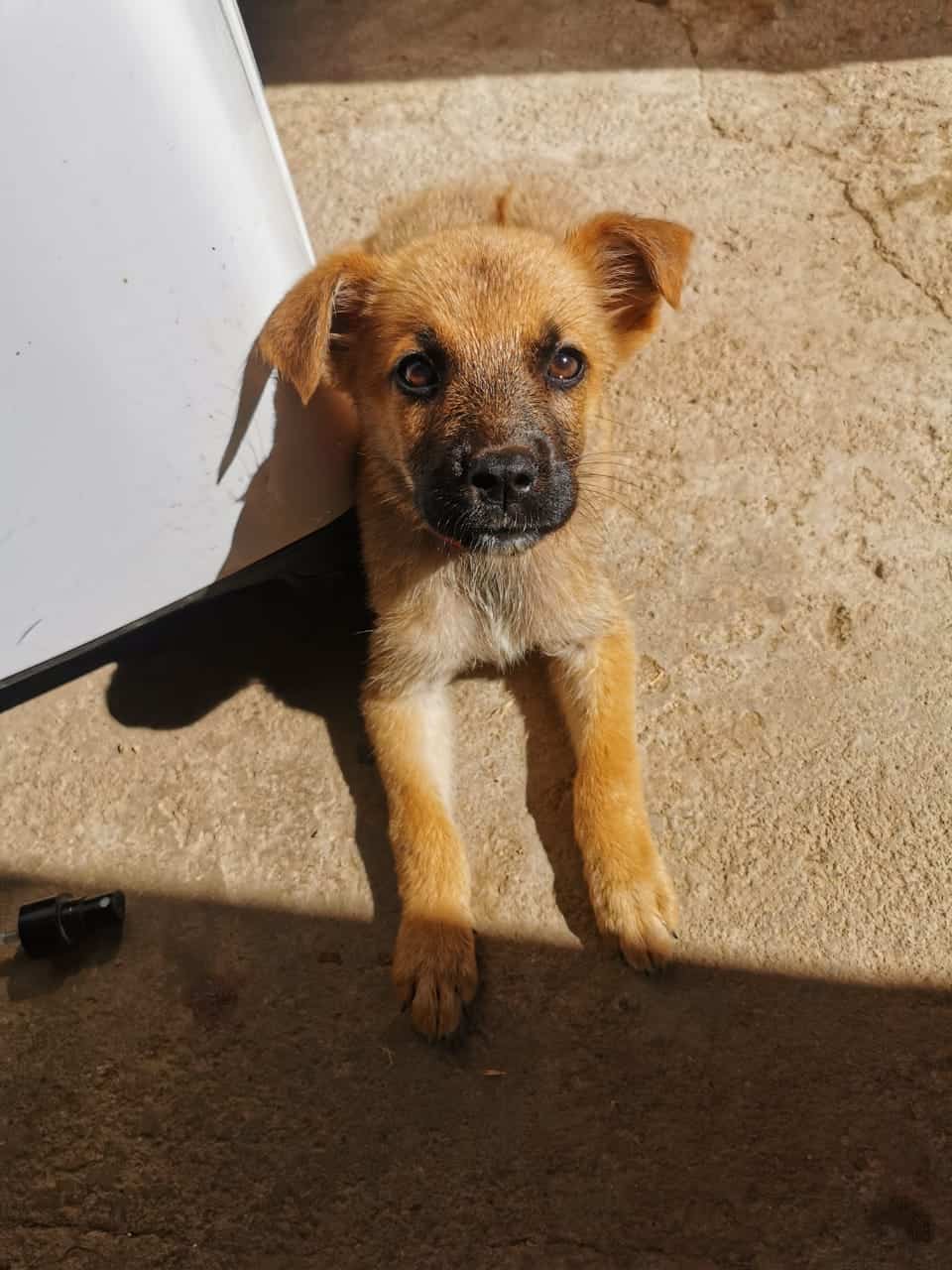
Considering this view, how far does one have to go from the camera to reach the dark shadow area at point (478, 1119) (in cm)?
211

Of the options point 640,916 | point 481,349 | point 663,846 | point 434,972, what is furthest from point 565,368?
point 434,972

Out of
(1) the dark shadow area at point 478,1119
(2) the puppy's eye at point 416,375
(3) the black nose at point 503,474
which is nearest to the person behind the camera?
(1) the dark shadow area at point 478,1119

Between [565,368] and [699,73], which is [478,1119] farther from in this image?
[699,73]

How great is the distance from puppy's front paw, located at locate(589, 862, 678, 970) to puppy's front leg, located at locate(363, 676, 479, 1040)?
358 mm

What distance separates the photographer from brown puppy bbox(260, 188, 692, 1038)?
94.8 inches

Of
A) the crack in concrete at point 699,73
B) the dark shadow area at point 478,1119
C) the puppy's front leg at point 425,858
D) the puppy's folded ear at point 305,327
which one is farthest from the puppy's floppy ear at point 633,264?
the dark shadow area at point 478,1119

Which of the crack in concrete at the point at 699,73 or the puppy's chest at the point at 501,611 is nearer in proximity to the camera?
the puppy's chest at the point at 501,611

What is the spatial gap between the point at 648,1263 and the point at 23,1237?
1.42 metres

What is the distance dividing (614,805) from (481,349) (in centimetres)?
126

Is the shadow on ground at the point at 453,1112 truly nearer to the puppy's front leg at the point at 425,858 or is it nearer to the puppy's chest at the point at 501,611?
the puppy's front leg at the point at 425,858

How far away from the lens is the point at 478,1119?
2.28 meters

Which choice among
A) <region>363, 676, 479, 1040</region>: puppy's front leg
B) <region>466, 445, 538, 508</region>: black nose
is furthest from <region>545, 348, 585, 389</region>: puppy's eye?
<region>363, 676, 479, 1040</region>: puppy's front leg

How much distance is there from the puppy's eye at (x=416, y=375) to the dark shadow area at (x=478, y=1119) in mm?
1487

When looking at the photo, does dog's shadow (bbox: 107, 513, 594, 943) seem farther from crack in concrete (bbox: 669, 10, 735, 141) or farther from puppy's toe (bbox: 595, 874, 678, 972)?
crack in concrete (bbox: 669, 10, 735, 141)
